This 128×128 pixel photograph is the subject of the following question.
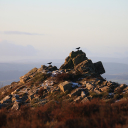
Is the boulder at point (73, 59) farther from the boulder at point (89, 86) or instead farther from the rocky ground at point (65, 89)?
the boulder at point (89, 86)

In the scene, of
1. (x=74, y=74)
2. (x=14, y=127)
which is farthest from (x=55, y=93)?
(x=14, y=127)

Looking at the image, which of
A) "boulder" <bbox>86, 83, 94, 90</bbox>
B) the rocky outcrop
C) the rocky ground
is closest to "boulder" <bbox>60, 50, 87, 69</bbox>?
the rocky outcrop

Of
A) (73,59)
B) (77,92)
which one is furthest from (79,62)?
(77,92)

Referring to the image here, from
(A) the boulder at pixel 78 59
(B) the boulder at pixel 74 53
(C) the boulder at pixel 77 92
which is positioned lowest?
(C) the boulder at pixel 77 92

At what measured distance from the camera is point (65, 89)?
19.1 m

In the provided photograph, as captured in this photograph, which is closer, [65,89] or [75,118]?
[75,118]

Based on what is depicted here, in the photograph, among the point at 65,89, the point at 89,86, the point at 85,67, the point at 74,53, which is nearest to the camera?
the point at 89,86

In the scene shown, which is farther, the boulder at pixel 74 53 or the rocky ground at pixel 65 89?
the boulder at pixel 74 53

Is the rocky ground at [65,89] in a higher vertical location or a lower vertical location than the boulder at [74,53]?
lower

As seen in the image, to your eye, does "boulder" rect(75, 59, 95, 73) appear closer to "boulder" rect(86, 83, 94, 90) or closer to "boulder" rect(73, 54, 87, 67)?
"boulder" rect(73, 54, 87, 67)

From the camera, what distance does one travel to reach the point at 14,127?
31.7 feet

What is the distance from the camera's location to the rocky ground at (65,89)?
1709cm

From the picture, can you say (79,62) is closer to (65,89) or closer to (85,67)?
(85,67)

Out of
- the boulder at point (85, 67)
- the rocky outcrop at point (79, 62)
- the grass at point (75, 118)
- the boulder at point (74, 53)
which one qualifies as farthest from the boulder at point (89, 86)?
the boulder at point (74, 53)
